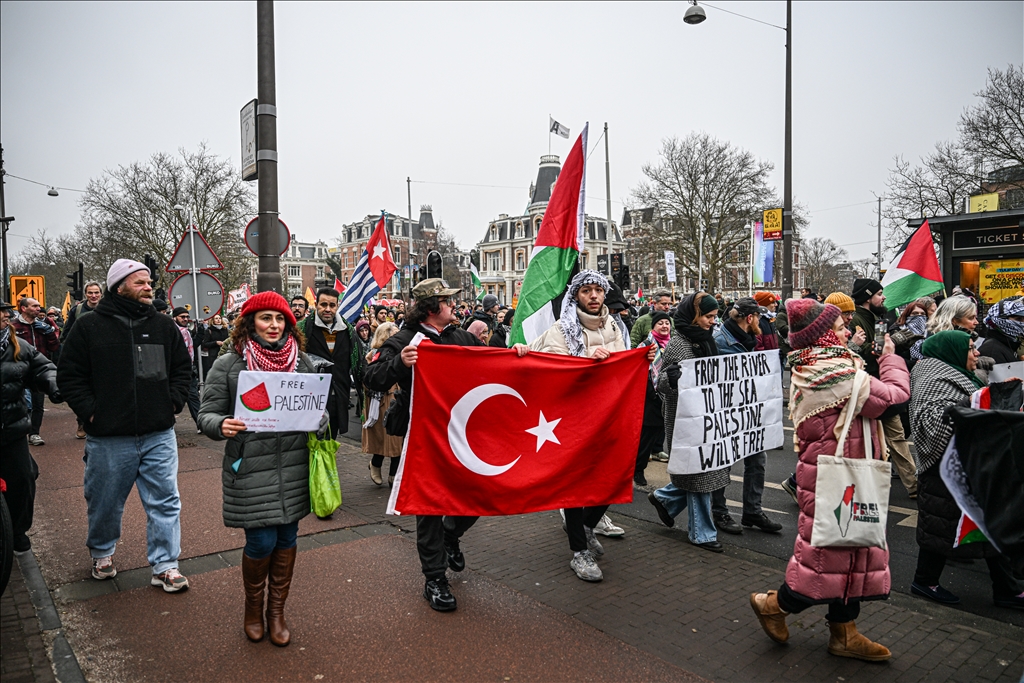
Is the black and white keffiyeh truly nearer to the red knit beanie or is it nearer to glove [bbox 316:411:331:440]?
glove [bbox 316:411:331:440]

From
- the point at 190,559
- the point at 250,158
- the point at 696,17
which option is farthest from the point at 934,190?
the point at 190,559

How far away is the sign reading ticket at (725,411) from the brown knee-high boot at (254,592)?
9.36 feet

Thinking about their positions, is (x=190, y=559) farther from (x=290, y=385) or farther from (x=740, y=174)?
(x=740, y=174)

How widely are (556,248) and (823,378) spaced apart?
99.5 inches

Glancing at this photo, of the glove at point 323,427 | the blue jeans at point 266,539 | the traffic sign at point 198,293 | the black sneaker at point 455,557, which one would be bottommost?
the black sneaker at point 455,557

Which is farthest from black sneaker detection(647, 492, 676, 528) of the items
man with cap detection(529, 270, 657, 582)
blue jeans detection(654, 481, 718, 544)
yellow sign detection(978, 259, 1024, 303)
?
yellow sign detection(978, 259, 1024, 303)

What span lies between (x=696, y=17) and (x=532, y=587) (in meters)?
17.6

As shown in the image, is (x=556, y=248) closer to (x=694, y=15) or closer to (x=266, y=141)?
(x=266, y=141)

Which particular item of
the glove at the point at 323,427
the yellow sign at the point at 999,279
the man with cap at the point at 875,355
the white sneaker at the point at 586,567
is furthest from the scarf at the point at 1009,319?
the yellow sign at the point at 999,279

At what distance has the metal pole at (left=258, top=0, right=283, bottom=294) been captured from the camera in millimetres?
7883

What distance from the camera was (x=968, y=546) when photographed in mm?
4246

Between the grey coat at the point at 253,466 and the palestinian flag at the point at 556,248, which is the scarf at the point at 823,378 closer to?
the palestinian flag at the point at 556,248

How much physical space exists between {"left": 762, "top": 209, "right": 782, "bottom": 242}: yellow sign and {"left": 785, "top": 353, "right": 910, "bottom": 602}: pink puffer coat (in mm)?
17154

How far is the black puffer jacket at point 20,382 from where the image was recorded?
15.1ft
